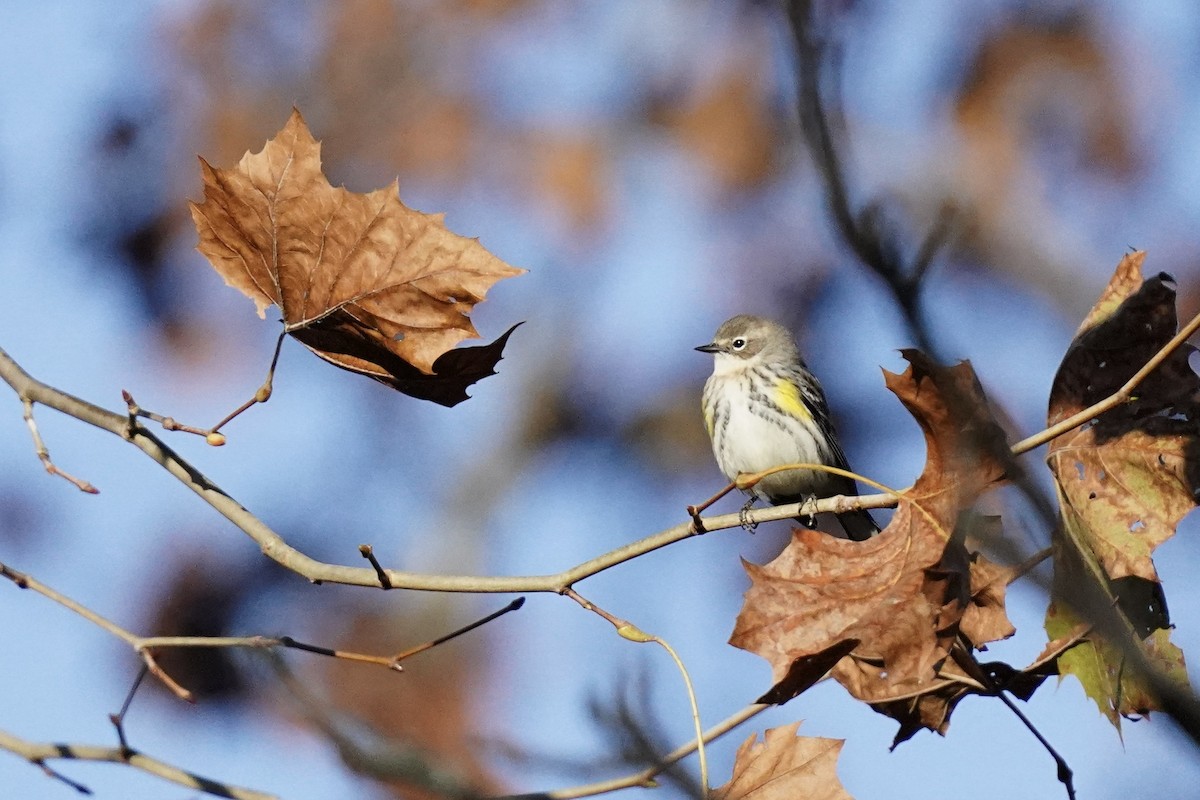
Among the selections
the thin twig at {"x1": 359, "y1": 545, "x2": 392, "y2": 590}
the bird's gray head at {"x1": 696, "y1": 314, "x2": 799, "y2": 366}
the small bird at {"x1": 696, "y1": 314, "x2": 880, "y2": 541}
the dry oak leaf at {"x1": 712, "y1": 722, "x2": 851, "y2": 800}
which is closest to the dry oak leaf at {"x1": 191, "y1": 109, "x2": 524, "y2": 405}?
the thin twig at {"x1": 359, "y1": 545, "x2": 392, "y2": 590}

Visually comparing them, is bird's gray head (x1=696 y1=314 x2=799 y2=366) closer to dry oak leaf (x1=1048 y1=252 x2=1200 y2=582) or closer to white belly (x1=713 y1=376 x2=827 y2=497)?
white belly (x1=713 y1=376 x2=827 y2=497)

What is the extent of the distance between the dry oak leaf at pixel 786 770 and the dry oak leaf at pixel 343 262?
0.99 meters

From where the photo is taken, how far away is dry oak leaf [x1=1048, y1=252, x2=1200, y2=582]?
2336 mm

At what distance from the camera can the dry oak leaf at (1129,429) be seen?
2336 millimetres

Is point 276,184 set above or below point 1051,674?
above

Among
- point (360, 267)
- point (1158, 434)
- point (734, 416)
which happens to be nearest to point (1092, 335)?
point (1158, 434)

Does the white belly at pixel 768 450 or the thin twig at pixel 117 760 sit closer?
the thin twig at pixel 117 760

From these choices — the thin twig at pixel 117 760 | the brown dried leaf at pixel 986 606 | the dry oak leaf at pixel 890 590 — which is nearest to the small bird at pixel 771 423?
the dry oak leaf at pixel 890 590

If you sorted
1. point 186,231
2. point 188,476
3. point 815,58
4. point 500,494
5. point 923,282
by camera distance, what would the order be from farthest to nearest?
point 500,494
point 186,231
point 188,476
point 815,58
point 923,282

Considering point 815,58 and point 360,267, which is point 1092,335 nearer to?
point 815,58

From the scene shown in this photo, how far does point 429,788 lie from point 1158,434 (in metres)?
1.54

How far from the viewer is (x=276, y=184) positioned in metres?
2.64

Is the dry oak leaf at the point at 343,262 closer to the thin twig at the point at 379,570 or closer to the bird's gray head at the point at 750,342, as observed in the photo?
the thin twig at the point at 379,570

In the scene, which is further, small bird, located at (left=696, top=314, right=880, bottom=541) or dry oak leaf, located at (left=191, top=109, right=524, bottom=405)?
small bird, located at (left=696, top=314, right=880, bottom=541)
